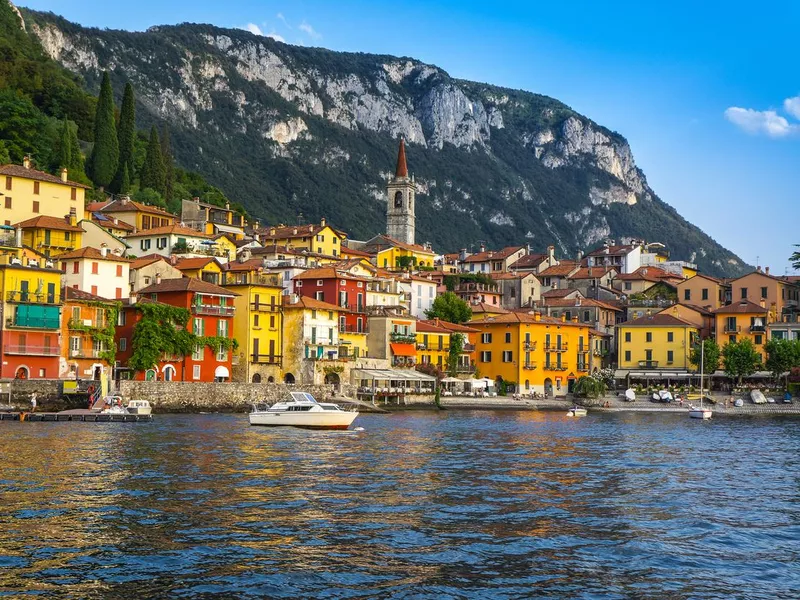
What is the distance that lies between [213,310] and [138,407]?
19.5m

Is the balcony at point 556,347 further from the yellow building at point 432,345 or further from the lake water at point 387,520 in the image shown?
the lake water at point 387,520

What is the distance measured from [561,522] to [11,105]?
339 ft

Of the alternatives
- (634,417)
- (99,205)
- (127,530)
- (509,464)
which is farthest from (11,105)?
(127,530)

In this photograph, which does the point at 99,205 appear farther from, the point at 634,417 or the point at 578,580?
the point at 578,580

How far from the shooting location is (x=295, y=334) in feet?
293

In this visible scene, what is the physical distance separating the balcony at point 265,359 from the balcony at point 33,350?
57.2 ft

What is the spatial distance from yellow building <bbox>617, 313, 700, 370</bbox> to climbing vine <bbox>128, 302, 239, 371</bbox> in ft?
156

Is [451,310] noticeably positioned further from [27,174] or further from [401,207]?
[401,207]

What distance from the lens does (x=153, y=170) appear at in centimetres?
13012

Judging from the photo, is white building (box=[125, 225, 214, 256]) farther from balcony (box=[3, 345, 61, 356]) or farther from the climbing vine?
balcony (box=[3, 345, 61, 356])

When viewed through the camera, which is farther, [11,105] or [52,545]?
[11,105]

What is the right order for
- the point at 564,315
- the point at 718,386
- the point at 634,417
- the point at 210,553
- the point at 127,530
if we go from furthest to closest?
the point at 564,315, the point at 718,386, the point at 634,417, the point at 127,530, the point at 210,553

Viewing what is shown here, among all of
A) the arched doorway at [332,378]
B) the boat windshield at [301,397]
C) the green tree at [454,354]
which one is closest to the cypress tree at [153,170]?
the green tree at [454,354]

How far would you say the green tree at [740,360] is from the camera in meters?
102
